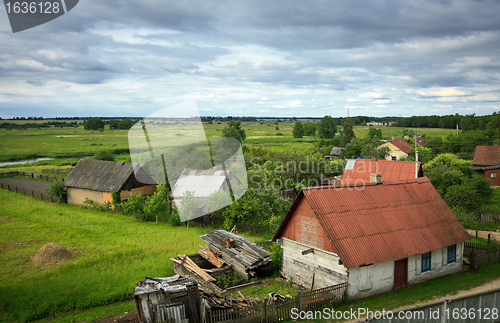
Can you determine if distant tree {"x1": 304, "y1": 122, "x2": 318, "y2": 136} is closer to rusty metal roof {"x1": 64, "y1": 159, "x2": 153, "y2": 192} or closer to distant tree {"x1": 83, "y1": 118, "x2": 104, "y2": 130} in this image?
rusty metal roof {"x1": 64, "y1": 159, "x2": 153, "y2": 192}

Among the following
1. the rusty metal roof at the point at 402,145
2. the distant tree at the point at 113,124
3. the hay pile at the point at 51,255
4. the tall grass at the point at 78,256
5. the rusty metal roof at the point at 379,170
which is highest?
the distant tree at the point at 113,124

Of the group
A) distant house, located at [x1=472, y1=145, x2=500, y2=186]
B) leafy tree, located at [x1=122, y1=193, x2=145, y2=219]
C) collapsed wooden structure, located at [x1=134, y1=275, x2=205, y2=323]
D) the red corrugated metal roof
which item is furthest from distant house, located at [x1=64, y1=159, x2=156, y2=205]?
the red corrugated metal roof

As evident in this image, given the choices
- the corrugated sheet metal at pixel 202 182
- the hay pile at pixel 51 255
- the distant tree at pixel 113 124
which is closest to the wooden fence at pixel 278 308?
the hay pile at pixel 51 255

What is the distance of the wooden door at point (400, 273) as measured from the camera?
603 inches

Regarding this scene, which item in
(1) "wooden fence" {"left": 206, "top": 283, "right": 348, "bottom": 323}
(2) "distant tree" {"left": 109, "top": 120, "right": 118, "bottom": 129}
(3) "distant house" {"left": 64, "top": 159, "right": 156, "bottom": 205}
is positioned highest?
(2) "distant tree" {"left": 109, "top": 120, "right": 118, "bottom": 129}

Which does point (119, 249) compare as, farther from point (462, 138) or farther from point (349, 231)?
point (462, 138)

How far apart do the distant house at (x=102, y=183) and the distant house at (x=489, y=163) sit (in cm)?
4921

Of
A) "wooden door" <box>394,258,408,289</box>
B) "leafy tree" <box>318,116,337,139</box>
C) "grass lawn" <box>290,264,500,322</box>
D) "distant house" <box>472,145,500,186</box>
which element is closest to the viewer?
"grass lawn" <box>290,264,500,322</box>

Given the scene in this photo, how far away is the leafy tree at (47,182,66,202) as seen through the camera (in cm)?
4019

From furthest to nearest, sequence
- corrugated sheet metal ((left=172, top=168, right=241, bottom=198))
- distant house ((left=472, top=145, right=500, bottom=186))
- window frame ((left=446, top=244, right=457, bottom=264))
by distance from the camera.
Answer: distant house ((left=472, top=145, right=500, bottom=186)) → corrugated sheet metal ((left=172, top=168, right=241, bottom=198)) → window frame ((left=446, top=244, right=457, bottom=264))

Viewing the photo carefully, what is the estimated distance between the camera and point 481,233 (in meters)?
25.5

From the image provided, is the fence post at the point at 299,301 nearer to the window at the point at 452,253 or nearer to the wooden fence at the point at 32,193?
the window at the point at 452,253

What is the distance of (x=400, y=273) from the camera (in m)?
15.5

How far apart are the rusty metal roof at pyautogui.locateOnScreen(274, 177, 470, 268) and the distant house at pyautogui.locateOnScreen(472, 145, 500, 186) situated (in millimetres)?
36571
